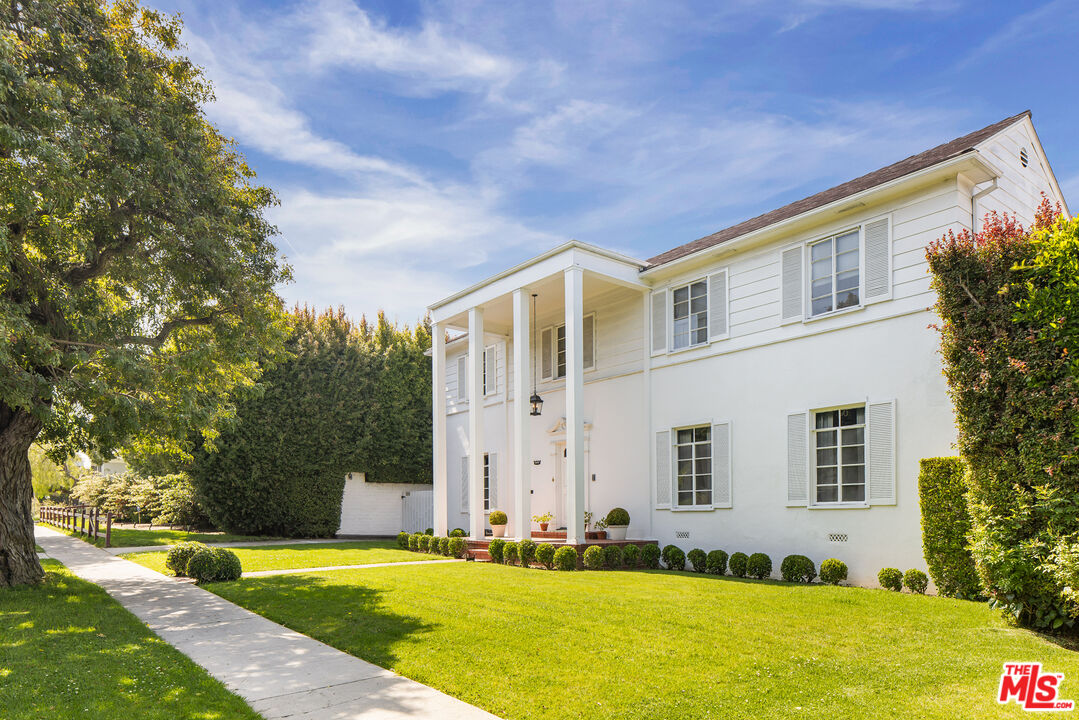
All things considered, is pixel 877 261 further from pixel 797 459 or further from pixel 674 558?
pixel 674 558

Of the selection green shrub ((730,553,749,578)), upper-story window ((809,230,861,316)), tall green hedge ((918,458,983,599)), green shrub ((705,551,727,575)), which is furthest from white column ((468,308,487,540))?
tall green hedge ((918,458,983,599))

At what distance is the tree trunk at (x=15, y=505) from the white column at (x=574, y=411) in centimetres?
916

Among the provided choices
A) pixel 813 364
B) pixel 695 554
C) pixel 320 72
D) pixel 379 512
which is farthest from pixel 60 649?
pixel 379 512

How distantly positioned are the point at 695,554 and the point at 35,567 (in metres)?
11.1

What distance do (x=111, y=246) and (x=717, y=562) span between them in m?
11.5

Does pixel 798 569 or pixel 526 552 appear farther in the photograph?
pixel 526 552

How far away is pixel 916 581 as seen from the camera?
1054 cm

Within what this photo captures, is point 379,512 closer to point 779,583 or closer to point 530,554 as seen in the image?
point 530,554

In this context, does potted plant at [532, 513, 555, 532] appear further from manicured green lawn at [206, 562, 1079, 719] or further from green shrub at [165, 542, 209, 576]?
green shrub at [165, 542, 209, 576]

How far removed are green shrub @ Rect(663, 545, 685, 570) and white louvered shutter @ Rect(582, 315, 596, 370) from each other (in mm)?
5056

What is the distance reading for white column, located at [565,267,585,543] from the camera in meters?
14.8

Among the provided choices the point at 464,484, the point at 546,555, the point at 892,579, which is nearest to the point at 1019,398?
the point at 892,579

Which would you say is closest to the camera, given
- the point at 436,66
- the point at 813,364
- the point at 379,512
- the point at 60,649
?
the point at 60,649

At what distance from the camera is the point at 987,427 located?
7.63m
